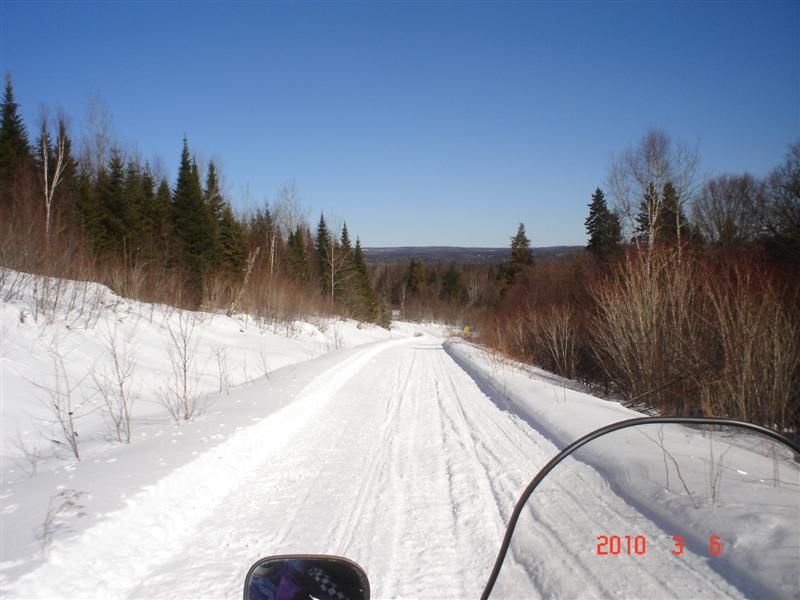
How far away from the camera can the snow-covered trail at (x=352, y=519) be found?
1857 millimetres

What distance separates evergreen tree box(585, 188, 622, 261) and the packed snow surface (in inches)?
780

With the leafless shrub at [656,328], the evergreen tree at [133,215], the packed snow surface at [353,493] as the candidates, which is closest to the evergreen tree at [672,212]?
the leafless shrub at [656,328]

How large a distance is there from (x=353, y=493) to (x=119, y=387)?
21.7 ft

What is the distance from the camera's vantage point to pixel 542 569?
6.11 feet

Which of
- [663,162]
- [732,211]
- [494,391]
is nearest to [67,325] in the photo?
[494,391]

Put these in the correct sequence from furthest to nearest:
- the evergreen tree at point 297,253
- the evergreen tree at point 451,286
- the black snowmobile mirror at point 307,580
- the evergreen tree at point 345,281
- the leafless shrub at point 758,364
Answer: the evergreen tree at point 451,286 < the evergreen tree at point 345,281 < the evergreen tree at point 297,253 < the leafless shrub at point 758,364 < the black snowmobile mirror at point 307,580

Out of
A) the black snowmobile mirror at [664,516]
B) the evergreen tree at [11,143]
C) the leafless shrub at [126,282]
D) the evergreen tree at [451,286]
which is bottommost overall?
the black snowmobile mirror at [664,516]

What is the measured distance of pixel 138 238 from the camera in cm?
3052

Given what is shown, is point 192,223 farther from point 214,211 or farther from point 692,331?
point 692,331

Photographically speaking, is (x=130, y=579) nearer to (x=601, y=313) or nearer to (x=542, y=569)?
(x=542, y=569)

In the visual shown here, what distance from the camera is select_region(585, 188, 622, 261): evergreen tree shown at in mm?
27641

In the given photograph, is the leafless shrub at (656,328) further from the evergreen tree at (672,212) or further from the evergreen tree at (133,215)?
the evergreen tree at (133,215)

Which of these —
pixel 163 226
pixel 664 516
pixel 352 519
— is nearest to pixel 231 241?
pixel 163 226

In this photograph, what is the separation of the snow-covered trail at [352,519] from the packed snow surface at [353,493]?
0.6 inches
